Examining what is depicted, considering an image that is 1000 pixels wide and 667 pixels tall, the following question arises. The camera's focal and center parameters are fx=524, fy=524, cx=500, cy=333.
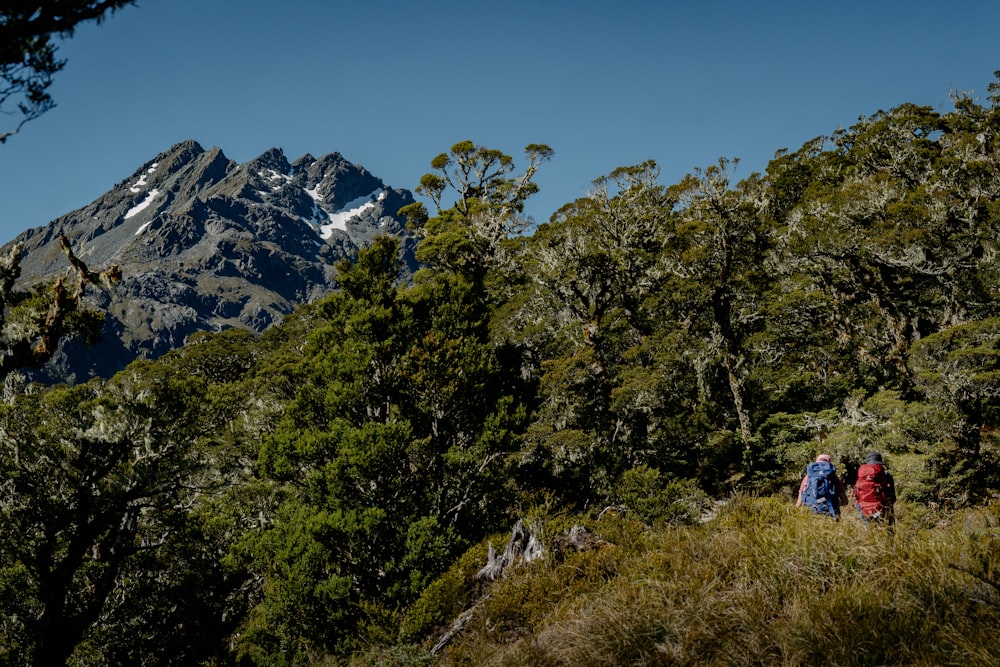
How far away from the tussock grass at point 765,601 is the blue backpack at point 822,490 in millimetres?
1305

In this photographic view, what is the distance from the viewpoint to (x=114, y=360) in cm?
19950

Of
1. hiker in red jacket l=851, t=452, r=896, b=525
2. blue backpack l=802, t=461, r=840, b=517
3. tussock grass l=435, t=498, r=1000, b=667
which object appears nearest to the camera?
tussock grass l=435, t=498, r=1000, b=667

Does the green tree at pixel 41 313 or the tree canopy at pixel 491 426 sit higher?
the green tree at pixel 41 313

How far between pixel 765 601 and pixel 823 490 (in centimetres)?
408

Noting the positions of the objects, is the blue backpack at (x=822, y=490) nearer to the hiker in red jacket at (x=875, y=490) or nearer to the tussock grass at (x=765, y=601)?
the hiker in red jacket at (x=875, y=490)

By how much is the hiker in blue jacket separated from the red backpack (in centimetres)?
49

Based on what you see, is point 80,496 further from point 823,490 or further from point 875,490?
point 875,490

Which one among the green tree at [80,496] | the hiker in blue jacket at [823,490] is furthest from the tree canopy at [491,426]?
the hiker in blue jacket at [823,490]

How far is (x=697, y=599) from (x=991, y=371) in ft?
33.8

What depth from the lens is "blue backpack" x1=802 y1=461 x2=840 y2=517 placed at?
784cm

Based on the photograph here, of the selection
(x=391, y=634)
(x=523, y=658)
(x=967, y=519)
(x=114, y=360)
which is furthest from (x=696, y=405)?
(x=114, y=360)

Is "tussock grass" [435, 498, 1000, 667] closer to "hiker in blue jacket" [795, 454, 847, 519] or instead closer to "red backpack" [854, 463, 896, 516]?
"red backpack" [854, 463, 896, 516]

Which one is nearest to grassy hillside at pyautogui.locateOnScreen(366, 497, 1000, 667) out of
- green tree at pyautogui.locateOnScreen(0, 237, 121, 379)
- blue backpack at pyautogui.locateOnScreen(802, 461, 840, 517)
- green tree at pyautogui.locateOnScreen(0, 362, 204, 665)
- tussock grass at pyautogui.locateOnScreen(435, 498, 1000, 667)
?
tussock grass at pyautogui.locateOnScreen(435, 498, 1000, 667)

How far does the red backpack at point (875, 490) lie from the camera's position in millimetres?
7336
